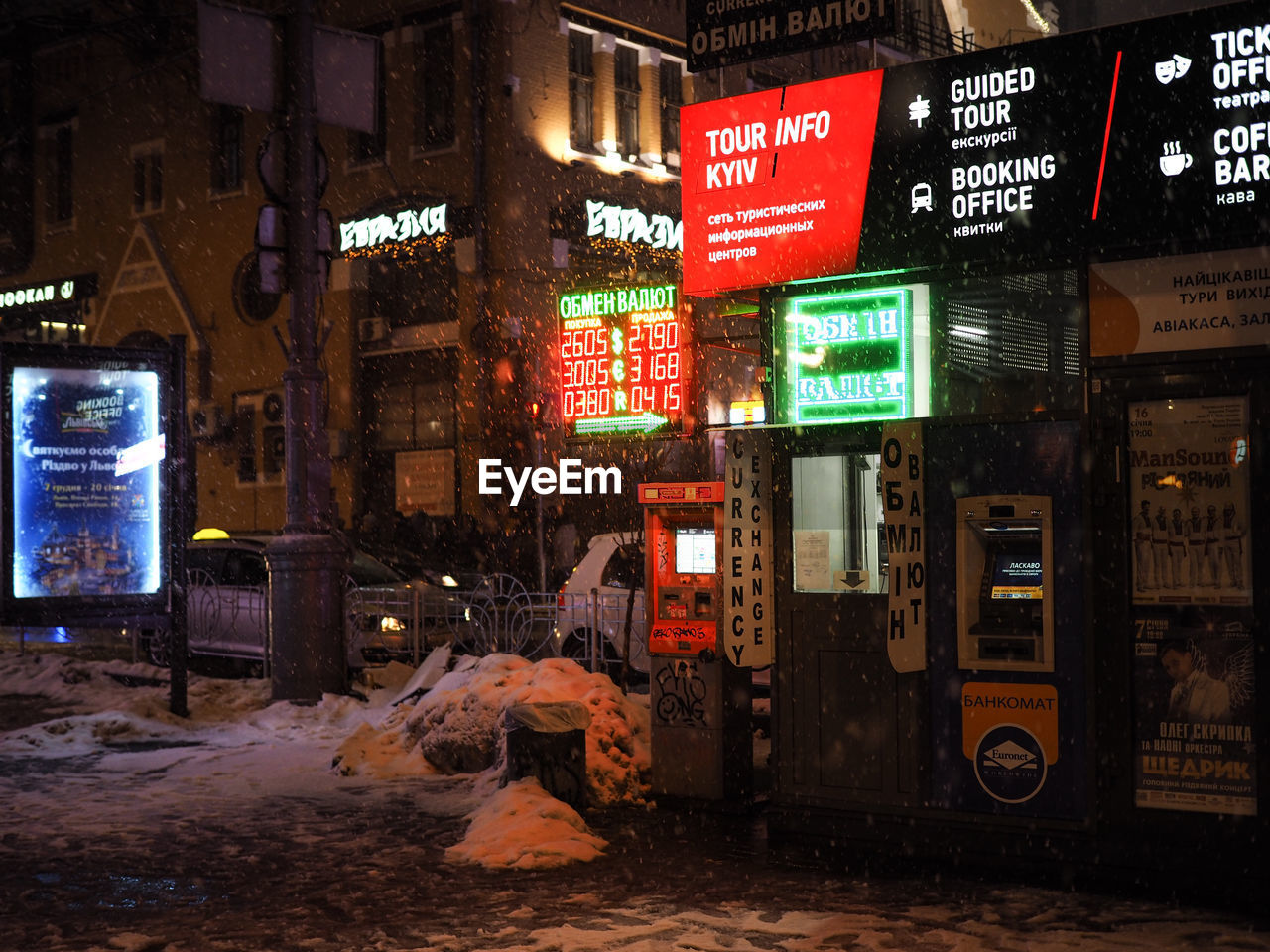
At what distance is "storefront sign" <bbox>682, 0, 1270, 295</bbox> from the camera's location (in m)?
7.33

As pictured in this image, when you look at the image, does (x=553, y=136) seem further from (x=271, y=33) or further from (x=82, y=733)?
(x=82, y=733)

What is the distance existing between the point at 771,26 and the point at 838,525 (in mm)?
3169

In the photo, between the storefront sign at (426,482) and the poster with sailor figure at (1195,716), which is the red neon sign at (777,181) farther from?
→ the storefront sign at (426,482)

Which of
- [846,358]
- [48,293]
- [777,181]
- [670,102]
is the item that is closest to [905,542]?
[846,358]

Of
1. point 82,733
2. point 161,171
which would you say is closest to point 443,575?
point 82,733

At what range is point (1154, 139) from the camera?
746cm

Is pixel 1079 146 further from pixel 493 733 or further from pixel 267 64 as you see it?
pixel 267 64

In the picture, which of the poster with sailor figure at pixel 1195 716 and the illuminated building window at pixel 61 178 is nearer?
the poster with sailor figure at pixel 1195 716

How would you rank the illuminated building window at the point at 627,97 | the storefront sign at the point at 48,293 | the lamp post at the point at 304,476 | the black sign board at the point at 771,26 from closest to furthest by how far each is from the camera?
the black sign board at the point at 771,26
the lamp post at the point at 304,476
the illuminated building window at the point at 627,97
the storefront sign at the point at 48,293

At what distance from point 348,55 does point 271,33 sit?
2.63 ft

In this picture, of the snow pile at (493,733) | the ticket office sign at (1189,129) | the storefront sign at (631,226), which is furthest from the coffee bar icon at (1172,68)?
the storefront sign at (631,226)

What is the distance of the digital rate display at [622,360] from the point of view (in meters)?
20.5

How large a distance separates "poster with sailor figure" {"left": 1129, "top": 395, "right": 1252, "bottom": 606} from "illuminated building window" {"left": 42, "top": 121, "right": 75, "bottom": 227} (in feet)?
101
